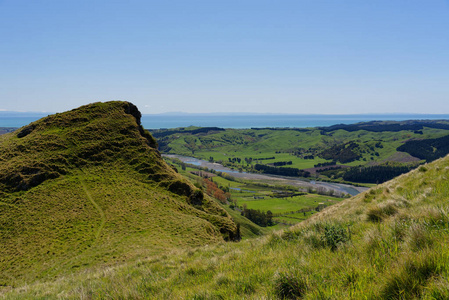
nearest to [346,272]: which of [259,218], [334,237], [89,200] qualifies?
[334,237]

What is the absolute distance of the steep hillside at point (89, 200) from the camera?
109ft

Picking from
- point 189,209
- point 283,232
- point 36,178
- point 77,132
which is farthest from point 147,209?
point 283,232

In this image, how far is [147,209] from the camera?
47656 mm

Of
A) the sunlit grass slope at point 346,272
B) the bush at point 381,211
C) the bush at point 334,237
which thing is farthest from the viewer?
the bush at point 381,211

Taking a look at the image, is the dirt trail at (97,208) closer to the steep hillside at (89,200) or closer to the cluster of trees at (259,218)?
the steep hillside at (89,200)

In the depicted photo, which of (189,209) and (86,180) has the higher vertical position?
(86,180)

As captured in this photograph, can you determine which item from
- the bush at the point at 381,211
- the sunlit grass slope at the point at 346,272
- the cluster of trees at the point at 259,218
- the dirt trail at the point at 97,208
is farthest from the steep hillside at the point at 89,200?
the cluster of trees at the point at 259,218

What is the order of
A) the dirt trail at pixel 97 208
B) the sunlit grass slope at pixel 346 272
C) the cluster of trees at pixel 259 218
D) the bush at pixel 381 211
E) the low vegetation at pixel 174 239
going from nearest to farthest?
the sunlit grass slope at pixel 346 272 → the low vegetation at pixel 174 239 → the bush at pixel 381 211 → the dirt trail at pixel 97 208 → the cluster of trees at pixel 259 218

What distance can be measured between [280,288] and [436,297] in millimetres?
2255

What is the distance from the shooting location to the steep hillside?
33.3 meters

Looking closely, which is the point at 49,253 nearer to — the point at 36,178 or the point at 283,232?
the point at 36,178

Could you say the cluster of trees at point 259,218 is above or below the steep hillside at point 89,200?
below

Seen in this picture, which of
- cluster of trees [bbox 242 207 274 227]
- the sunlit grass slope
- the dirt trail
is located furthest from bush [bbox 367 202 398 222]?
cluster of trees [bbox 242 207 274 227]

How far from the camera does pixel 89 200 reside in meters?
47.7
